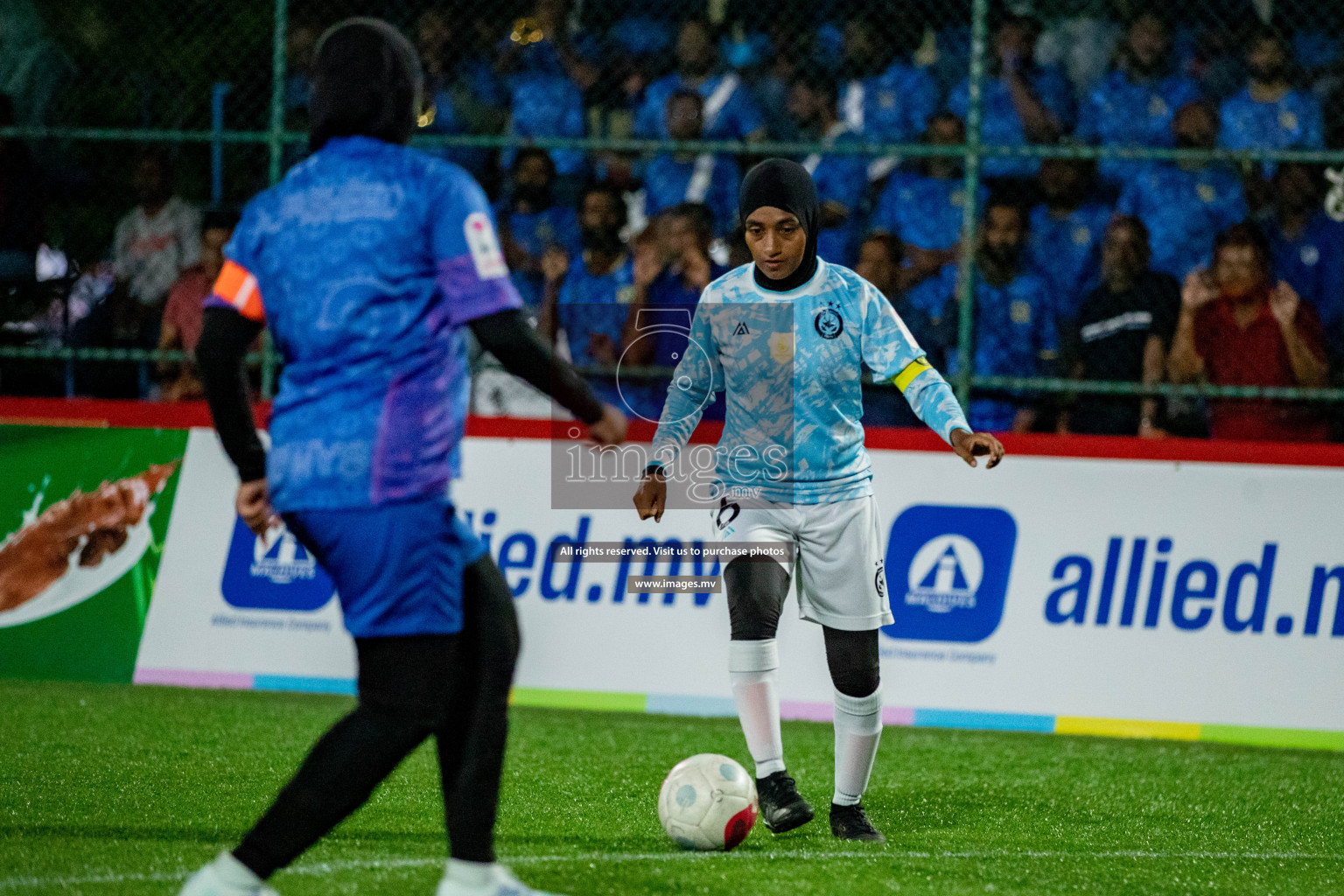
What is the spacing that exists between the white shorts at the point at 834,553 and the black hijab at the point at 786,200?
2.35 feet

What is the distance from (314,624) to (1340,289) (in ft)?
18.3

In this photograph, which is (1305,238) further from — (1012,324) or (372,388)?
(372,388)

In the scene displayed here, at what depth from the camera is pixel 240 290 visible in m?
3.29

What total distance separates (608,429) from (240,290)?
83 centimetres

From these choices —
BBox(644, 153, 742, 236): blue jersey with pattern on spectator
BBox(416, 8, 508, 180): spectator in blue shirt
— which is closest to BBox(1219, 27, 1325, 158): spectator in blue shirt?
BBox(644, 153, 742, 236): blue jersey with pattern on spectator

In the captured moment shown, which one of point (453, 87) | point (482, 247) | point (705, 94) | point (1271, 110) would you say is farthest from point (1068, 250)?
point (482, 247)

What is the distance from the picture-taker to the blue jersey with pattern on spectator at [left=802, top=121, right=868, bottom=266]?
8.75m

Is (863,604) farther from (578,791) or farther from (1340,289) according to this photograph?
(1340,289)

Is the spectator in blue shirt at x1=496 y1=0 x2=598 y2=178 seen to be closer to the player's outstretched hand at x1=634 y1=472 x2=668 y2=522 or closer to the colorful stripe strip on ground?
the colorful stripe strip on ground

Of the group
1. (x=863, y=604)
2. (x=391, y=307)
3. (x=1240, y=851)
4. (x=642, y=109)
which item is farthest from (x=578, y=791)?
(x=642, y=109)

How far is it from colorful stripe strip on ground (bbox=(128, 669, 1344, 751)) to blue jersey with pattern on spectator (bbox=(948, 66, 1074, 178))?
3.40 m

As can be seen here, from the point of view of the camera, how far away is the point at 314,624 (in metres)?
7.41

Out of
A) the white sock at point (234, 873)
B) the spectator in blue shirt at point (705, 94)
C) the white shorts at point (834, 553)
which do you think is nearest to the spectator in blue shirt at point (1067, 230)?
the spectator in blue shirt at point (705, 94)

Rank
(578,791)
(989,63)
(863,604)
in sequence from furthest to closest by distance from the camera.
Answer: (989,63), (578,791), (863,604)
